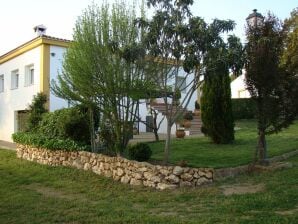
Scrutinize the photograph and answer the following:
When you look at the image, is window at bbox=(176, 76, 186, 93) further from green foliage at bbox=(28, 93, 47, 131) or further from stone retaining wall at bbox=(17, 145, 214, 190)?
green foliage at bbox=(28, 93, 47, 131)

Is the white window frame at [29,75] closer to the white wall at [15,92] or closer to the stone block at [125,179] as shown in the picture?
the white wall at [15,92]

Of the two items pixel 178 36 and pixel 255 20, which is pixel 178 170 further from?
pixel 255 20

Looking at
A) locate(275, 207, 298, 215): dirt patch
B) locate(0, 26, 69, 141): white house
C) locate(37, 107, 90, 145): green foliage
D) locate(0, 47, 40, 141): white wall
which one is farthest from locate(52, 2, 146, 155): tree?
locate(0, 47, 40, 141): white wall

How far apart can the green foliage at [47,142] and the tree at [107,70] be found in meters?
1.46

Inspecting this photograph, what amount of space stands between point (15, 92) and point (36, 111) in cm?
→ 703

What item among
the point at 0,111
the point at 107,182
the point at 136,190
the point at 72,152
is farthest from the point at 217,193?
the point at 0,111

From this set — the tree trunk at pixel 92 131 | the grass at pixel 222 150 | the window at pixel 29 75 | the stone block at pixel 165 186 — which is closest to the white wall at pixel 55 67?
the window at pixel 29 75

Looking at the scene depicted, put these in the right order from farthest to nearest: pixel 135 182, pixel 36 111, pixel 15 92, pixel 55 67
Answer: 1. pixel 15 92
2. pixel 55 67
3. pixel 36 111
4. pixel 135 182

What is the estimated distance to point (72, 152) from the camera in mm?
14312

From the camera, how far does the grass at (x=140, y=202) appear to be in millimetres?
7746

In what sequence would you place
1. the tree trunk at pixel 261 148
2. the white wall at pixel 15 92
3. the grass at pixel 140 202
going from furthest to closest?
1. the white wall at pixel 15 92
2. the tree trunk at pixel 261 148
3. the grass at pixel 140 202

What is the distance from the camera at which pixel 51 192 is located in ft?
37.1

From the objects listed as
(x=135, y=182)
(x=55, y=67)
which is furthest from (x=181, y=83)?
(x=55, y=67)

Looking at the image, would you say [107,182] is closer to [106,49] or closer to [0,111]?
[106,49]
